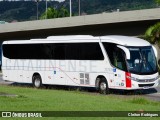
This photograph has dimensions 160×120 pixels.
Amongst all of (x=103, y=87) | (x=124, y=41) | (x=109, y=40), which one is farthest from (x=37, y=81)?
(x=124, y=41)

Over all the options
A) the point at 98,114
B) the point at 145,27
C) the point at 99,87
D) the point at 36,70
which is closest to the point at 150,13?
the point at 145,27

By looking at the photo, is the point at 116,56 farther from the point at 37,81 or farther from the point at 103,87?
the point at 37,81

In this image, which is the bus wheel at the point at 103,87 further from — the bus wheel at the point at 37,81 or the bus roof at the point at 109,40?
the bus wheel at the point at 37,81

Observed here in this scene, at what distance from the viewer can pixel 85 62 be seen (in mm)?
26109

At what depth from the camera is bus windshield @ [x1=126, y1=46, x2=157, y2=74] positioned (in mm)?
24000

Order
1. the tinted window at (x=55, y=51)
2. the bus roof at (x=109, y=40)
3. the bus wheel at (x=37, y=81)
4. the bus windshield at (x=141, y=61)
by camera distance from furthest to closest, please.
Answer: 1. the bus wheel at (x=37, y=81)
2. the tinted window at (x=55, y=51)
3. the bus roof at (x=109, y=40)
4. the bus windshield at (x=141, y=61)

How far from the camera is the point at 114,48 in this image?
2448 centimetres

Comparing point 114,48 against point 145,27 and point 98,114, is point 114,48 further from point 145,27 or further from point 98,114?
point 145,27

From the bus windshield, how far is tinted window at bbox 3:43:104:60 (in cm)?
173

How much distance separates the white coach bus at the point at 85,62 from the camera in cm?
2406

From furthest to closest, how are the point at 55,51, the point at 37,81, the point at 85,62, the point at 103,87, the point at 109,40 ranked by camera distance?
1. the point at 37,81
2. the point at 55,51
3. the point at 85,62
4. the point at 103,87
5. the point at 109,40

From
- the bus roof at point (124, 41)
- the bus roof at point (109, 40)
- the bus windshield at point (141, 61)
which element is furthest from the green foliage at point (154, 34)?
the bus windshield at point (141, 61)

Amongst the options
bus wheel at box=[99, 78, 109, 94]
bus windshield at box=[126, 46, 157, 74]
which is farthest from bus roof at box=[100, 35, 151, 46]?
bus wheel at box=[99, 78, 109, 94]

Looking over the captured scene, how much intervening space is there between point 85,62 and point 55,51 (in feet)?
9.42
